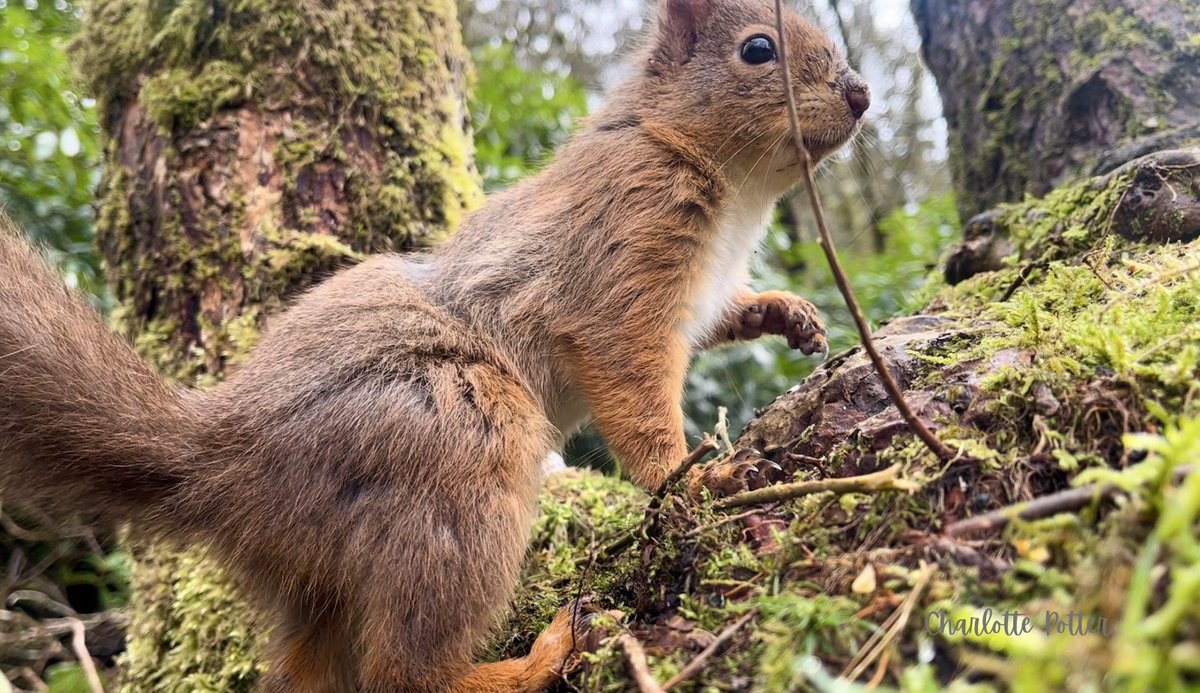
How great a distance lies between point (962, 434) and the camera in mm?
2248

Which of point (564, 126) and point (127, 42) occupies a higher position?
point (127, 42)

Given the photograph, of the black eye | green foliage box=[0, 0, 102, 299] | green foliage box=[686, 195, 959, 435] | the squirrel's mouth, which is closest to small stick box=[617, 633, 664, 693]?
the squirrel's mouth

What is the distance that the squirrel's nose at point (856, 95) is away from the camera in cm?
402

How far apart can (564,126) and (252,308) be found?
17.5 feet

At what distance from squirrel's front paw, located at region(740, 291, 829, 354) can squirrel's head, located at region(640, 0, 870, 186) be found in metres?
0.69

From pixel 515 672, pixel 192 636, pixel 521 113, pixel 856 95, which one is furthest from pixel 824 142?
pixel 521 113

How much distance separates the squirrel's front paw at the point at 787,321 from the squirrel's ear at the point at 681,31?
1.41 meters

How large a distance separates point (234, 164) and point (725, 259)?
2756mm

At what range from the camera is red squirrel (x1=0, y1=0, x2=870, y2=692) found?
110 inches

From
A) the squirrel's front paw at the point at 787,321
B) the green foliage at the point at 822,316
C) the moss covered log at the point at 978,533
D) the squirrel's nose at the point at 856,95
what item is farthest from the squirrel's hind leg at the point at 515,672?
the green foliage at the point at 822,316

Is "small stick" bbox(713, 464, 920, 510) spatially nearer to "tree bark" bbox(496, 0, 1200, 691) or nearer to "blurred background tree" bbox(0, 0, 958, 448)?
"tree bark" bbox(496, 0, 1200, 691)

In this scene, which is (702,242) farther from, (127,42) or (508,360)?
(127,42)

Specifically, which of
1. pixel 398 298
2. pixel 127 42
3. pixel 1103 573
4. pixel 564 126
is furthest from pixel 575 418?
pixel 564 126

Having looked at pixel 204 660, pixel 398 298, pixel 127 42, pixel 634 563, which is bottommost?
pixel 204 660
